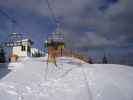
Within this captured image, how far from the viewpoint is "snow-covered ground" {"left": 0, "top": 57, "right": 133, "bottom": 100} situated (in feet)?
17.8

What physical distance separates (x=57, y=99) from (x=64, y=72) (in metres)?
2.55

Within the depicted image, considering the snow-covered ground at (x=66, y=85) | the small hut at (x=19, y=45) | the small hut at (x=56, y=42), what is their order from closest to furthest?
the snow-covered ground at (x=66, y=85) < the small hut at (x=56, y=42) < the small hut at (x=19, y=45)

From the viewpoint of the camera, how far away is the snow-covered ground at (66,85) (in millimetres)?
5434

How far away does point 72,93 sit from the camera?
5609 mm

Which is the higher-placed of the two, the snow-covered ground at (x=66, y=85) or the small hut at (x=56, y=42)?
the small hut at (x=56, y=42)

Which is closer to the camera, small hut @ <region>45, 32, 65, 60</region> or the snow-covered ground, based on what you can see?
the snow-covered ground

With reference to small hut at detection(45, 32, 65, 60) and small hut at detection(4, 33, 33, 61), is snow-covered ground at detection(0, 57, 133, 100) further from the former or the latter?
small hut at detection(4, 33, 33, 61)

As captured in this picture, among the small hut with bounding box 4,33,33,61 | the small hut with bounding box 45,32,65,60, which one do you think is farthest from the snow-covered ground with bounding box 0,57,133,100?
the small hut with bounding box 4,33,33,61

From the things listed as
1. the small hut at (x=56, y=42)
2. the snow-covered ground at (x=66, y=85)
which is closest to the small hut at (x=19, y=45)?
the small hut at (x=56, y=42)

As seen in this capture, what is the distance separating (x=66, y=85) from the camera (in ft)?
20.4

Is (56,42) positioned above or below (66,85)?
above

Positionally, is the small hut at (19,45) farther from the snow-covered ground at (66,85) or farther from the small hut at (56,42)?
the snow-covered ground at (66,85)

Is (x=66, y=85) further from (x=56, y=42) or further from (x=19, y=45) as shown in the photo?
(x=19, y=45)

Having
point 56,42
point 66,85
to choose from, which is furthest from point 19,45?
point 66,85
